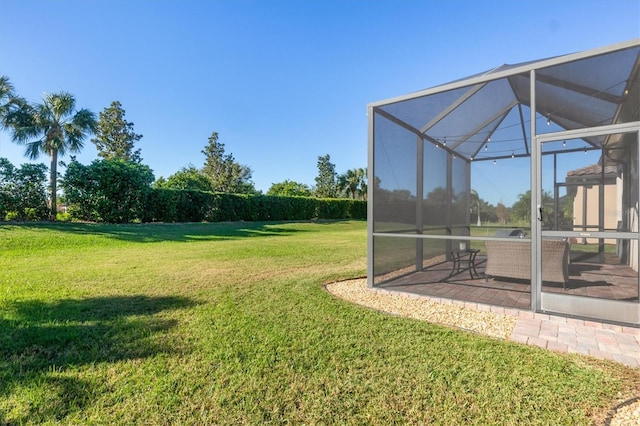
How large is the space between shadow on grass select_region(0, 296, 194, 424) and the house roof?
4.43 meters

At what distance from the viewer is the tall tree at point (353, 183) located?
41.3m

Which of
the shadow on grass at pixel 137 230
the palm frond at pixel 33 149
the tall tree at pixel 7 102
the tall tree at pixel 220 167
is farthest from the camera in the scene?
the tall tree at pixel 220 167

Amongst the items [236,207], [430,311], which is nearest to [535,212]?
[430,311]

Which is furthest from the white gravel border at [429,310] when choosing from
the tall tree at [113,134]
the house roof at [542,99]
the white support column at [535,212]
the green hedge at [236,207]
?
the tall tree at [113,134]

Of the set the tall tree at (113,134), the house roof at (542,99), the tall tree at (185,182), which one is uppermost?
the tall tree at (113,134)

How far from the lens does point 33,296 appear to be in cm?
436

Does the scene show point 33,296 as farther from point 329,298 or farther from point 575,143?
point 575,143

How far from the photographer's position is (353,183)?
41.5 meters

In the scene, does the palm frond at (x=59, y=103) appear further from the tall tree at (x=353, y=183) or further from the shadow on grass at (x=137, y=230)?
the tall tree at (x=353, y=183)

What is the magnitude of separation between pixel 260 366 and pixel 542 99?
4487 millimetres

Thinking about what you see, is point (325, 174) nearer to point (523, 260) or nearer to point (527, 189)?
point (527, 189)

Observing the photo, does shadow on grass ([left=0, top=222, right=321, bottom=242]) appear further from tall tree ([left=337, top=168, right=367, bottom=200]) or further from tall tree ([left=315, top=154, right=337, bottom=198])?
tall tree ([left=315, top=154, right=337, bottom=198])

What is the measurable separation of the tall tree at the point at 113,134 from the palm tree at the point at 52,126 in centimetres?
1640

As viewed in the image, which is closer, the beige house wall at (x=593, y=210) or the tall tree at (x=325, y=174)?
the beige house wall at (x=593, y=210)
